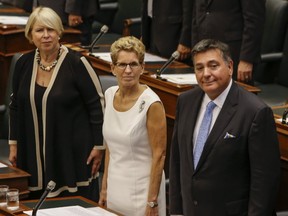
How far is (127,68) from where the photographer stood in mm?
4652

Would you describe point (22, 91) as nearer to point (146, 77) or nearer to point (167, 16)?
point (146, 77)

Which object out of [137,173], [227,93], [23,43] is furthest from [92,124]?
[23,43]

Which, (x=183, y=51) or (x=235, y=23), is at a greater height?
(x=235, y=23)

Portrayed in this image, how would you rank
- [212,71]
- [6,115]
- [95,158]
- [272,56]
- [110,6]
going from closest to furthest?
1. [212,71]
2. [95,158]
3. [6,115]
4. [272,56]
5. [110,6]

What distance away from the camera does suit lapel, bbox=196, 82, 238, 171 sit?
4.16m

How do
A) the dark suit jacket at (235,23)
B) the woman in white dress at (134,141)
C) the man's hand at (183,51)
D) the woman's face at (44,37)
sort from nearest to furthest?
the woman in white dress at (134,141), the woman's face at (44,37), the dark suit jacket at (235,23), the man's hand at (183,51)

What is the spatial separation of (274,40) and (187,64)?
73 centimetres

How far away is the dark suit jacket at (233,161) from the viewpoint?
4.10 metres

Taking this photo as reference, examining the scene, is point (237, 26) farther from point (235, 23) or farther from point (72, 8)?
point (72, 8)

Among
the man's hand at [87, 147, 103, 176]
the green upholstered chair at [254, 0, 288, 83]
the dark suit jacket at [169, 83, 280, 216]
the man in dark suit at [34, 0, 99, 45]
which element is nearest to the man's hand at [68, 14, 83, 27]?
the man in dark suit at [34, 0, 99, 45]

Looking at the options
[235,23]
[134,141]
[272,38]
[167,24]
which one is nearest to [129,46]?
[134,141]

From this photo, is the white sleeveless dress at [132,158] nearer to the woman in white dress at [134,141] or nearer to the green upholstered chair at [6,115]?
the woman in white dress at [134,141]

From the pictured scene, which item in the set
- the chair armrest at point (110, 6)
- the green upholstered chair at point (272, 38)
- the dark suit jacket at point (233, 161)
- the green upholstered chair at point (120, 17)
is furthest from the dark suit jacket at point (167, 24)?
the dark suit jacket at point (233, 161)

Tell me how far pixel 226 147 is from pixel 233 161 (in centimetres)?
6
